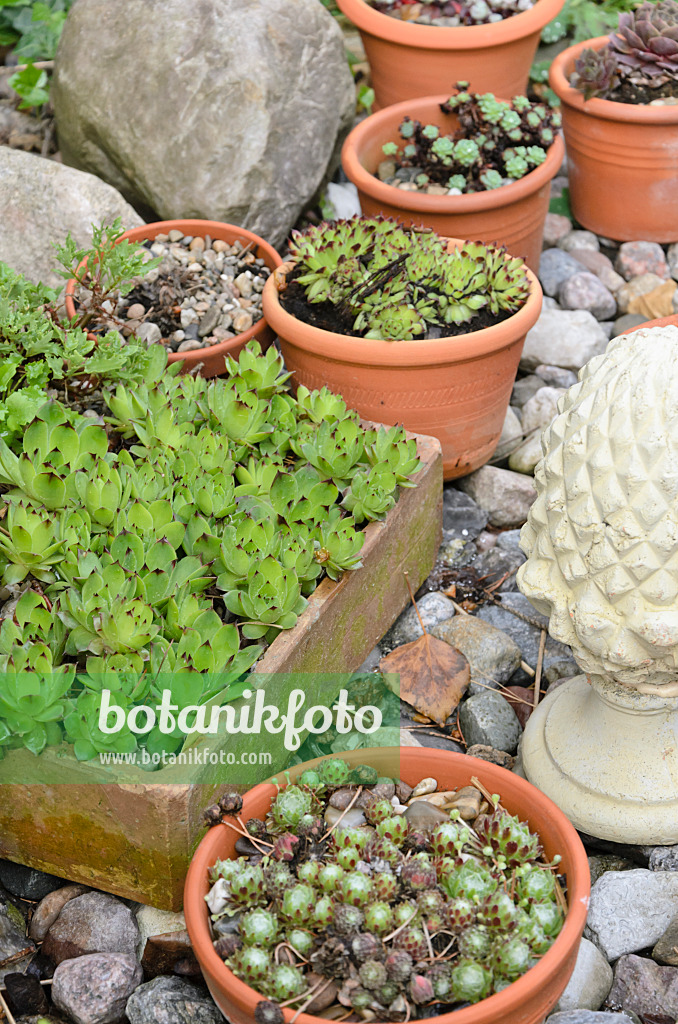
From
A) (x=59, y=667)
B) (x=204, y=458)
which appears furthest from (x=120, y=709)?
(x=204, y=458)

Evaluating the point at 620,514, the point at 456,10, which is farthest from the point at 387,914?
the point at 456,10

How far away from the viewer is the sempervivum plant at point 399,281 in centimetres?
280

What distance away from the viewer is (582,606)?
1.79 m

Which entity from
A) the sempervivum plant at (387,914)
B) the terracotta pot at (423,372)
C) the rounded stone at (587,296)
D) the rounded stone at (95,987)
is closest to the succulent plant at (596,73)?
the rounded stone at (587,296)

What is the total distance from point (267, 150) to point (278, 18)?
1.70 ft

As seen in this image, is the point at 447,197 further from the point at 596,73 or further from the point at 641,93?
the point at 641,93

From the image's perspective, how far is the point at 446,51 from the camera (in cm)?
391

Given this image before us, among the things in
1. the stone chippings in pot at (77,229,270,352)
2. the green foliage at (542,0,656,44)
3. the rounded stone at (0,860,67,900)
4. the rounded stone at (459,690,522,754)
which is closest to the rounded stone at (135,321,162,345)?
the stone chippings in pot at (77,229,270,352)

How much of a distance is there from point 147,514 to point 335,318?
1047mm

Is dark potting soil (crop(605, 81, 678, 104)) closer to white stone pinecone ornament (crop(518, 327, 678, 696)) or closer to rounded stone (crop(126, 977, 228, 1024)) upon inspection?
white stone pinecone ornament (crop(518, 327, 678, 696))

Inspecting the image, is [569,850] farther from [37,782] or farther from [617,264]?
[617,264]

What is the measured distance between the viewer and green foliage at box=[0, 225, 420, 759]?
185 centimetres

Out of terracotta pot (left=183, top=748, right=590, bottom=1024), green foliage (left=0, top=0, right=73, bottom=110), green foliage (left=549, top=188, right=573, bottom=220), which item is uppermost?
green foliage (left=0, top=0, right=73, bottom=110)

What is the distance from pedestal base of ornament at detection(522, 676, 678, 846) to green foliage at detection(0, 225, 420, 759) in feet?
1.95
